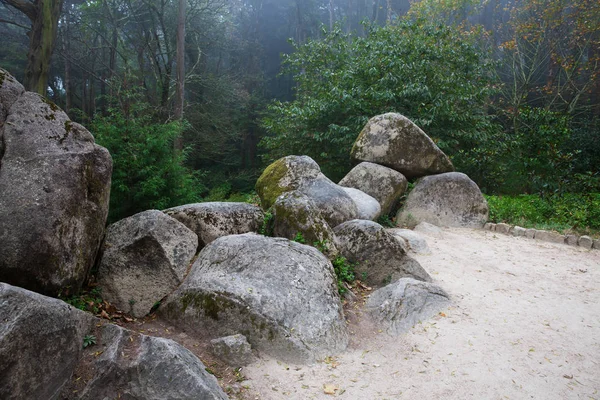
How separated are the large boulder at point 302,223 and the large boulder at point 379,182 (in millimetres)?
3055

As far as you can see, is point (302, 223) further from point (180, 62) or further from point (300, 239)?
point (180, 62)

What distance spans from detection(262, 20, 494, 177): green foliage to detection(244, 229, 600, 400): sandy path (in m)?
6.18

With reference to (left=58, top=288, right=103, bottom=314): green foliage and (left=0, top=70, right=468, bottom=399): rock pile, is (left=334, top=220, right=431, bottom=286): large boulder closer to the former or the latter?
(left=0, top=70, right=468, bottom=399): rock pile

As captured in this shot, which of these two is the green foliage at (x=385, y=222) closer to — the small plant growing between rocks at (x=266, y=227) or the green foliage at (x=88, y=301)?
the small plant growing between rocks at (x=266, y=227)

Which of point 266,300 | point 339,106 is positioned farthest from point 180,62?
point 266,300

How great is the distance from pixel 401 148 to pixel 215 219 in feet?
16.1

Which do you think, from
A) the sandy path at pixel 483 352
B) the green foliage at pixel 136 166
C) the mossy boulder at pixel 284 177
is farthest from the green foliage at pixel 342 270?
the green foliage at pixel 136 166

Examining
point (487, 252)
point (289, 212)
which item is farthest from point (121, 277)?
point (487, 252)

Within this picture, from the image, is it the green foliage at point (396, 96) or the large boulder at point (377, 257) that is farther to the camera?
the green foliage at point (396, 96)

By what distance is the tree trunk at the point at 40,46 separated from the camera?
23.7ft

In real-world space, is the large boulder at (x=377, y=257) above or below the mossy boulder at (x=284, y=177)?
below

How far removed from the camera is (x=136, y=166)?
712 centimetres

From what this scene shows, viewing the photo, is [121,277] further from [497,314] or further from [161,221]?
[497,314]

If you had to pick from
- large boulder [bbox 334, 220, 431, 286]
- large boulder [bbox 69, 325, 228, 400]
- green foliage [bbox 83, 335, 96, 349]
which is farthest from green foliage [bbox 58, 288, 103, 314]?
large boulder [bbox 334, 220, 431, 286]
